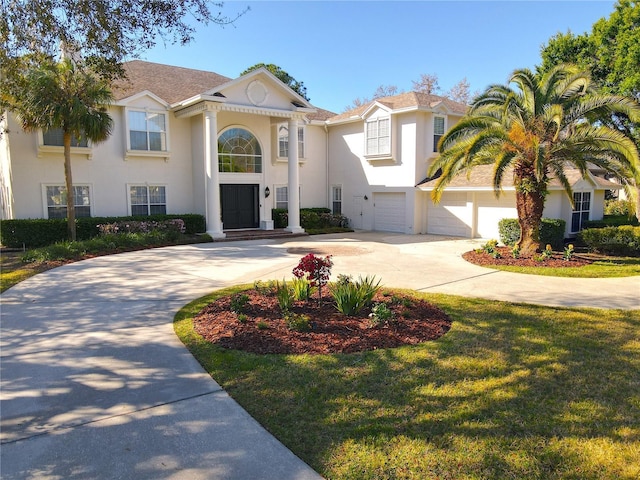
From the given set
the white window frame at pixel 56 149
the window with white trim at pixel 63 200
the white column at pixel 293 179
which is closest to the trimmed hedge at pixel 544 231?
the white column at pixel 293 179

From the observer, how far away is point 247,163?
2067 cm

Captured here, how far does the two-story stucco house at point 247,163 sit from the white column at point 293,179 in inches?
1.8

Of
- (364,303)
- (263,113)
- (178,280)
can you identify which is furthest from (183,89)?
(364,303)

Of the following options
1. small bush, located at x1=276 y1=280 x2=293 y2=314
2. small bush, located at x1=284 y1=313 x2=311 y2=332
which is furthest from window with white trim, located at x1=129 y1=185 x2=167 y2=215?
small bush, located at x1=284 y1=313 x2=311 y2=332

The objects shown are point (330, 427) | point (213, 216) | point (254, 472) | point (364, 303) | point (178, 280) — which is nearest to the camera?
point (254, 472)

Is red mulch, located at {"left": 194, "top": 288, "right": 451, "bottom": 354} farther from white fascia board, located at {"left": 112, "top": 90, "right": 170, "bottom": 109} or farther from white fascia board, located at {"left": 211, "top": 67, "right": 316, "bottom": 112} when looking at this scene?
white fascia board, located at {"left": 112, "top": 90, "right": 170, "bottom": 109}

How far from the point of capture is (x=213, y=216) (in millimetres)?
18047

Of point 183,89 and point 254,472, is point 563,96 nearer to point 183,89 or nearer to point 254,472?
point 254,472

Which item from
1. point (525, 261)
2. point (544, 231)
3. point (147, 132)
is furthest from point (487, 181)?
point (147, 132)

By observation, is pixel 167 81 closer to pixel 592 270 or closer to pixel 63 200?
pixel 63 200

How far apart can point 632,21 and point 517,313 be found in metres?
19.5

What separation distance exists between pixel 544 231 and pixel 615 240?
6.60 ft

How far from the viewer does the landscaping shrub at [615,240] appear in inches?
523

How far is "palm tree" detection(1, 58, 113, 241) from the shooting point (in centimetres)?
1312
